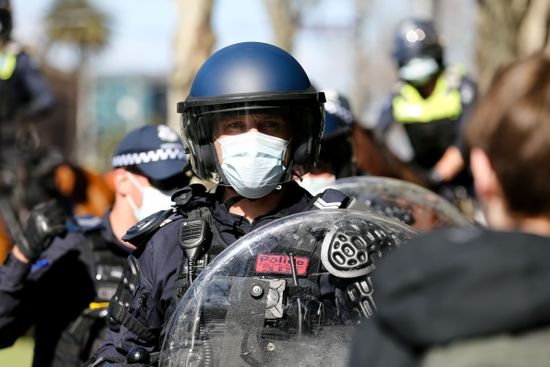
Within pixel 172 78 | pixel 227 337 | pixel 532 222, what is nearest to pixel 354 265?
pixel 227 337

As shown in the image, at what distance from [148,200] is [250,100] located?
1.56 meters

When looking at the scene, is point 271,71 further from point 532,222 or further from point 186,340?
point 532,222

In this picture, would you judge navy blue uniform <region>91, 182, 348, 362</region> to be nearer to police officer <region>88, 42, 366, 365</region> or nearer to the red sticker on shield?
police officer <region>88, 42, 366, 365</region>

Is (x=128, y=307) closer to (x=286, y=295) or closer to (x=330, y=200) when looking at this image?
(x=286, y=295)

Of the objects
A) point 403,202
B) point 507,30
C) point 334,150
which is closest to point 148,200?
point 334,150

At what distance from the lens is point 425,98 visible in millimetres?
7531

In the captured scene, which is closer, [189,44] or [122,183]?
[122,183]

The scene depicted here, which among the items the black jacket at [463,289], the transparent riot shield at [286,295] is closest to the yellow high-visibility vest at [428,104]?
the transparent riot shield at [286,295]

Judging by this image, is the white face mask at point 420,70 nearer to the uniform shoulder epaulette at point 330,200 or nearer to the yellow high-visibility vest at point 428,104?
the yellow high-visibility vest at point 428,104

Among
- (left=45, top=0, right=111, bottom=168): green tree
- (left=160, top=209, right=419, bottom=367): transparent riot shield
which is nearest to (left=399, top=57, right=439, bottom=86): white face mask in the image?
(left=160, top=209, right=419, bottom=367): transparent riot shield

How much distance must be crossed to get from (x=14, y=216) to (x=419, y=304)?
6938mm

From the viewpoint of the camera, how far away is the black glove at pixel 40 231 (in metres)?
4.34

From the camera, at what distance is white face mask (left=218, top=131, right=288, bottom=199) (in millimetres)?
2951

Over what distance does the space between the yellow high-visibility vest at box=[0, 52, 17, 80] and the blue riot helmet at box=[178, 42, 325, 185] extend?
5692 millimetres
